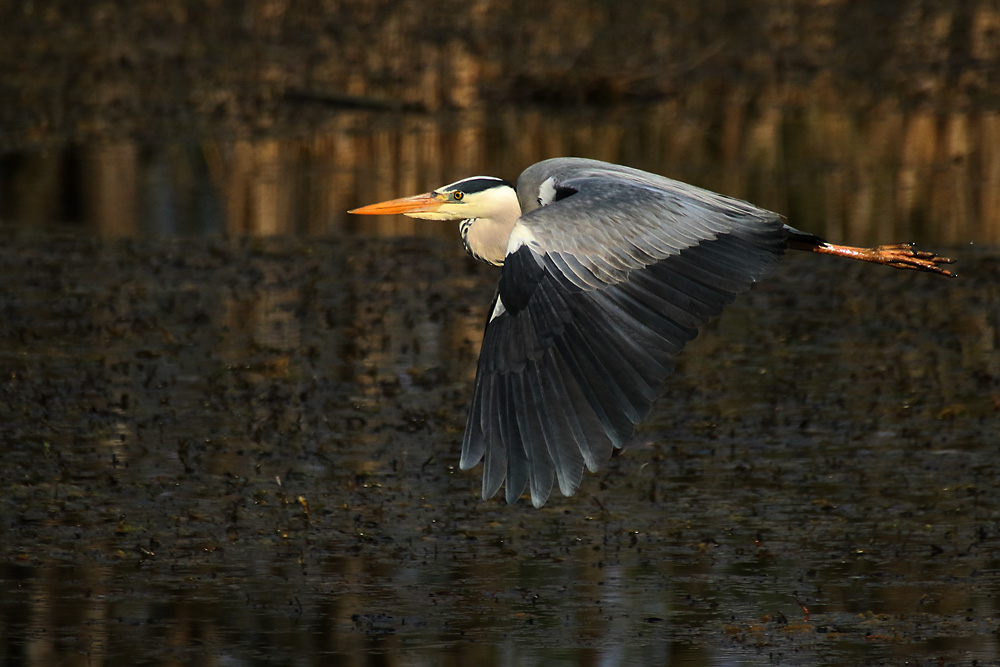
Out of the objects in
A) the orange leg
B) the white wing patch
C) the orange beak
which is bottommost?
the white wing patch

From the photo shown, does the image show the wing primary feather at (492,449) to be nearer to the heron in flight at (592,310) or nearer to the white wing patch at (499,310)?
the heron in flight at (592,310)

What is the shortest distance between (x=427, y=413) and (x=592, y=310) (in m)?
3.57

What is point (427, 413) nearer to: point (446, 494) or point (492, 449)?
point (446, 494)

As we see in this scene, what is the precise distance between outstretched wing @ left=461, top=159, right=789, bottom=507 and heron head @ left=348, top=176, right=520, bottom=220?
55 centimetres

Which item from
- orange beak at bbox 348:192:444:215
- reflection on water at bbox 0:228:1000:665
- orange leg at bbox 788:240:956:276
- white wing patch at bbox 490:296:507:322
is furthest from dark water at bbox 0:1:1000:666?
orange beak at bbox 348:192:444:215

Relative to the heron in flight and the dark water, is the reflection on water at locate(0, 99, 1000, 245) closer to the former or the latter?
the dark water

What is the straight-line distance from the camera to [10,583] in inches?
255

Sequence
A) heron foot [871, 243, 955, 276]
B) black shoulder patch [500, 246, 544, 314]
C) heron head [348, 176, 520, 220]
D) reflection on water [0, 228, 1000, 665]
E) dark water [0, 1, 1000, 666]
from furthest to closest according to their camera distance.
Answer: heron foot [871, 243, 955, 276] < heron head [348, 176, 520, 220] < dark water [0, 1, 1000, 666] < reflection on water [0, 228, 1000, 665] < black shoulder patch [500, 246, 544, 314]

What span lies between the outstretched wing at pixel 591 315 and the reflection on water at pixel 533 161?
759 centimetres

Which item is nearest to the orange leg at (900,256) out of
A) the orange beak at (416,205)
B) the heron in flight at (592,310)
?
the heron in flight at (592,310)

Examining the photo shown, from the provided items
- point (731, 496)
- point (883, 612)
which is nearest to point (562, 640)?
point (883, 612)

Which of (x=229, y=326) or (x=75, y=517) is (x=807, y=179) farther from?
(x=75, y=517)

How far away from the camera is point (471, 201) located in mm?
6762

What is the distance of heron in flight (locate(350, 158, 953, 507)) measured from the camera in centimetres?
495
